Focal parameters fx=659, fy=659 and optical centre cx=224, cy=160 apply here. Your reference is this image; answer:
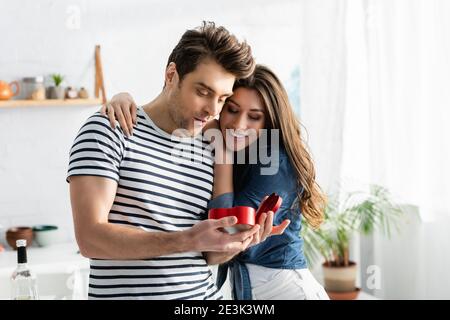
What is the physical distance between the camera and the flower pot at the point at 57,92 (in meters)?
2.69

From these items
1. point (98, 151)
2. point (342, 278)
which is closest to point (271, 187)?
point (98, 151)

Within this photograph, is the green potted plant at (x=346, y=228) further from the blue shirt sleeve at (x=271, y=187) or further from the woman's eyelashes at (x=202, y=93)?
the woman's eyelashes at (x=202, y=93)

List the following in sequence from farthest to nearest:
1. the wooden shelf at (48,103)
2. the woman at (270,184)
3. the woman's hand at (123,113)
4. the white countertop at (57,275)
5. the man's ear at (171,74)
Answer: the wooden shelf at (48,103), the white countertop at (57,275), the woman at (270,184), the man's ear at (171,74), the woman's hand at (123,113)

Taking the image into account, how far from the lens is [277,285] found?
1.45 metres

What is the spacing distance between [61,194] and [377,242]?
139 cm

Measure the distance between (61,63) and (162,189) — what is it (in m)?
1.74

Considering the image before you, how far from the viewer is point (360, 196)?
9.68 ft

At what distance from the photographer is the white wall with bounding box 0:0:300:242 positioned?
2.71 metres

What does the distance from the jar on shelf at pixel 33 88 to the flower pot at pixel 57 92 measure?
0.04 meters

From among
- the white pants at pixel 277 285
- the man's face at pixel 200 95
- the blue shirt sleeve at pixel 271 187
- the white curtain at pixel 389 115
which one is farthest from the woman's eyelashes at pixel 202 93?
the white curtain at pixel 389 115

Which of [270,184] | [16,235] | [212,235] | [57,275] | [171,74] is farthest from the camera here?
[16,235]

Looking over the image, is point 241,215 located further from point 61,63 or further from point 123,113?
point 61,63
